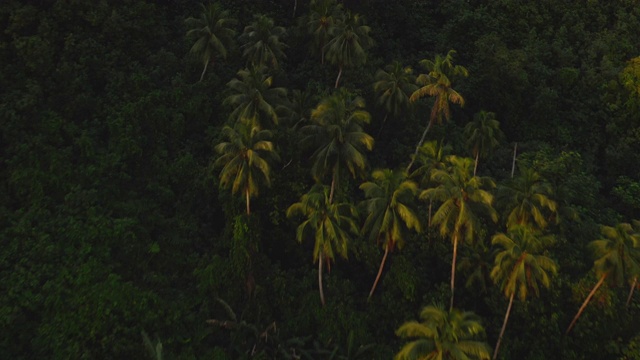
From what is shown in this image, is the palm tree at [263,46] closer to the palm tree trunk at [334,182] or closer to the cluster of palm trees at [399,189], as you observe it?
the cluster of palm trees at [399,189]

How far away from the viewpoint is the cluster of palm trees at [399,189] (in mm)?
26156

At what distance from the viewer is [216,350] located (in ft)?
91.9

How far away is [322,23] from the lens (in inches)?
1703

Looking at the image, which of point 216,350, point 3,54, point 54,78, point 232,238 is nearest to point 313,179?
point 232,238

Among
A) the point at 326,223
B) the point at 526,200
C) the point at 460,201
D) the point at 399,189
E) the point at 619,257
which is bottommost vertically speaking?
the point at 619,257

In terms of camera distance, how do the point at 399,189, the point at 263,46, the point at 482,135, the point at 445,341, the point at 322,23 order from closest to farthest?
the point at 445,341 → the point at 399,189 → the point at 482,135 → the point at 263,46 → the point at 322,23

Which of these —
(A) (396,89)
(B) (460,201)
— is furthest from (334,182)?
(A) (396,89)

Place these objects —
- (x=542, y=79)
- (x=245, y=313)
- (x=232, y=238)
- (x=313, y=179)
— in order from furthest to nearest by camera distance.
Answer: (x=542, y=79)
(x=313, y=179)
(x=232, y=238)
(x=245, y=313)

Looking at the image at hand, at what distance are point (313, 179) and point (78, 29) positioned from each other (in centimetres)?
2414

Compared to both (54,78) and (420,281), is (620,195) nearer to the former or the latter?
(420,281)

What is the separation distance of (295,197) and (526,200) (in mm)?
15740

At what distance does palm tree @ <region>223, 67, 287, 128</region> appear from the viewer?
34.1m

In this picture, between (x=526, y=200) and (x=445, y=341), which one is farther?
(x=526, y=200)

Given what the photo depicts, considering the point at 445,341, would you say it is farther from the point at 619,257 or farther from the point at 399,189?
the point at 619,257
